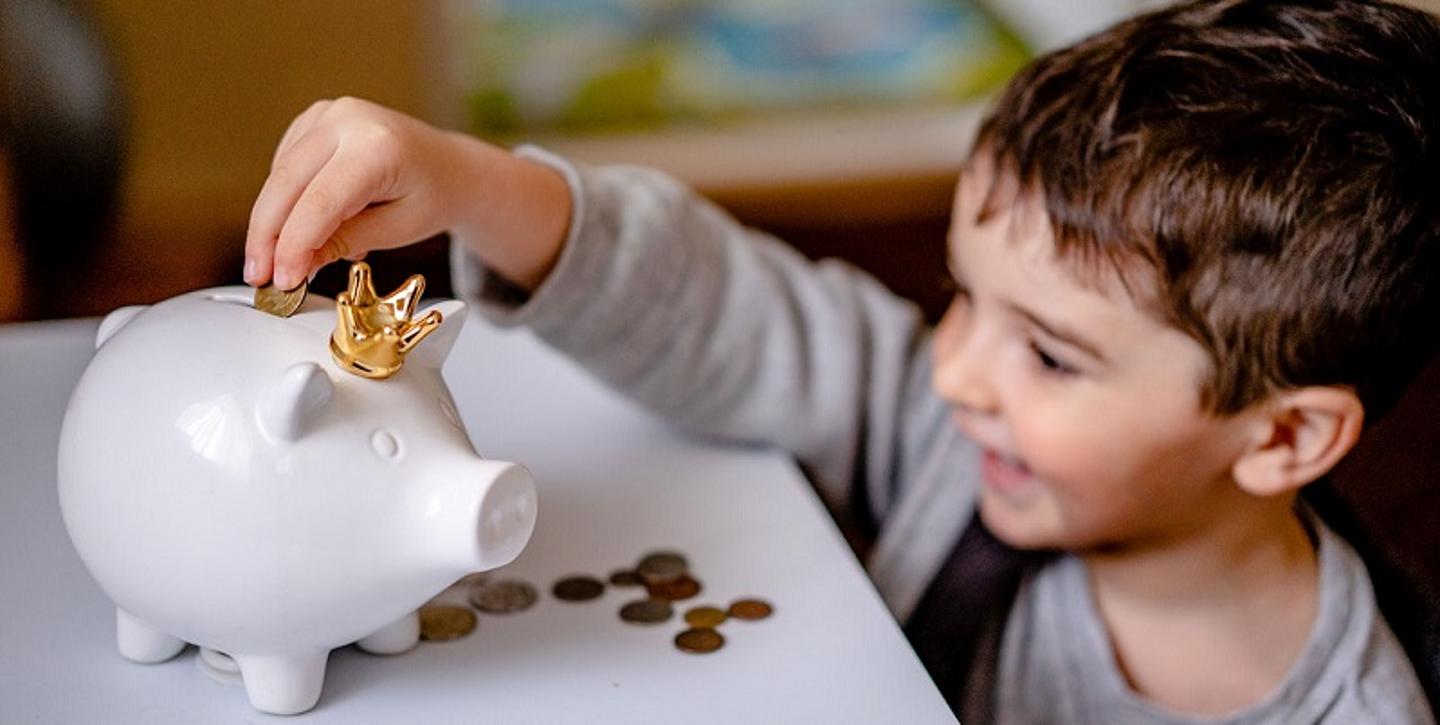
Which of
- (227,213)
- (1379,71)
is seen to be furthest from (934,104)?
(1379,71)

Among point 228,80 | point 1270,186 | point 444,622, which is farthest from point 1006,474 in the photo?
point 228,80

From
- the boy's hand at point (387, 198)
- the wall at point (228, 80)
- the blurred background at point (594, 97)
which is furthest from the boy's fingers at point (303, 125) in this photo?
the wall at point (228, 80)

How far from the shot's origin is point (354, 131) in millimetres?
576

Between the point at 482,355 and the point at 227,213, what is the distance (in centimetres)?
103

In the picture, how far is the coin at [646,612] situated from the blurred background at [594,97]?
0.67 meters

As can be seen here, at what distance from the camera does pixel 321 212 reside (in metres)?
0.54

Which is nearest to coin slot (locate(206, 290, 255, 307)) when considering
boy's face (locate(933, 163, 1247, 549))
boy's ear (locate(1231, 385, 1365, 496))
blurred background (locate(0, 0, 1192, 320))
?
boy's face (locate(933, 163, 1247, 549))

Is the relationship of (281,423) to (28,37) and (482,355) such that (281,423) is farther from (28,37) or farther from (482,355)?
(28,37)

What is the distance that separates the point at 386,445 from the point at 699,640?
0.59 ft

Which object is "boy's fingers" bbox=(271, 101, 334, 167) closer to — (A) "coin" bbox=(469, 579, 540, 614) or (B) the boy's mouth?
(A) "coin" bbox=(469, 579, 540, 614)

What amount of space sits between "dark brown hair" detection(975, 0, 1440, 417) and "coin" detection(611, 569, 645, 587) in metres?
0.25

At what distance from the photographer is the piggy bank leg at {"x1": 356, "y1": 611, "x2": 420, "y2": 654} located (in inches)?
22.5

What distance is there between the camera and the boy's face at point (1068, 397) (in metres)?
0.71

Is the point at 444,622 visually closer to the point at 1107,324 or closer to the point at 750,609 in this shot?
the point at 750,609
